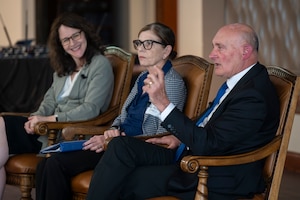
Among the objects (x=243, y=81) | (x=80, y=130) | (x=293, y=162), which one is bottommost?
(x=293, y=162)

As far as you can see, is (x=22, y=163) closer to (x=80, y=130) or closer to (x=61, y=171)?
(x=80, y=130)

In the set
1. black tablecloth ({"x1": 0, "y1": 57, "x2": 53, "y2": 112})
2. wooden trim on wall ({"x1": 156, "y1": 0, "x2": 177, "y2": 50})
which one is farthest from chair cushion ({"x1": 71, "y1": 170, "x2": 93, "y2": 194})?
wooden trim on wall ({"x1": 156, "y1": 0, "x2": 177, "y2": 50})

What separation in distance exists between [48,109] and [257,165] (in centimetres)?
174

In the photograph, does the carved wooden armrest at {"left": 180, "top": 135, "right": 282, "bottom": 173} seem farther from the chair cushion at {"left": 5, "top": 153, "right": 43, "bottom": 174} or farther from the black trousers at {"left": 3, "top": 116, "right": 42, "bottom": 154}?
the black trousers at {"left": 3, "top": 116, "right": 42, "bottom": 154}

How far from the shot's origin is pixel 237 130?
284 cm

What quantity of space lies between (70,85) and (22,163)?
66 centimetres

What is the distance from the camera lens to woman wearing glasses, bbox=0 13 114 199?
404 cm

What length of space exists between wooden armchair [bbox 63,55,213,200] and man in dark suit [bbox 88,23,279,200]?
38 centimetres

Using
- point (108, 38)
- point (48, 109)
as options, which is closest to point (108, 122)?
point (48, 109)

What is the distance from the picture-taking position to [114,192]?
3021mm

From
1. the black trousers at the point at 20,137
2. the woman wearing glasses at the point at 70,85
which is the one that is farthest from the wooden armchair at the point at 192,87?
the black trousers at the point at 20,137

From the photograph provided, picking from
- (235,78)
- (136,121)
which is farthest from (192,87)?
(235,78)

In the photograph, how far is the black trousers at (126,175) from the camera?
3.01m

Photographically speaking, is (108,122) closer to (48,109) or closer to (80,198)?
(48,109)
